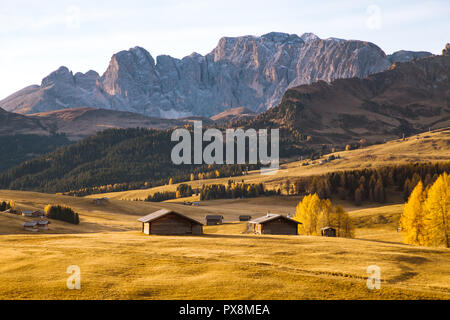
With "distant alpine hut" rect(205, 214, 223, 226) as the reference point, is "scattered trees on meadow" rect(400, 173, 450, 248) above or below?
above

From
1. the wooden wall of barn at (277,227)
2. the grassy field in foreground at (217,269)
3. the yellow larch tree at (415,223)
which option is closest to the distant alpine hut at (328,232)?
the wooden wall of barn at (277,227)

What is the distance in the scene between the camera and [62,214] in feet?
450

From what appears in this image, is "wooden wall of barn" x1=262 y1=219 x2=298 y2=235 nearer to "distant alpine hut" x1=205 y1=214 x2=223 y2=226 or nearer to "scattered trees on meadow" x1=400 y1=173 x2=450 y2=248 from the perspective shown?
"scattered trees on meadow" x1=400 y1=173 x2=450 y2=248

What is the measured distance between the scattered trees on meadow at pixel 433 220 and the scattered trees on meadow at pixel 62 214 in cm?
8523

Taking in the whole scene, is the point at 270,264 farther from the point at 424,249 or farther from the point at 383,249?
the point at 424,249

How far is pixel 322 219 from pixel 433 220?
26.6 m

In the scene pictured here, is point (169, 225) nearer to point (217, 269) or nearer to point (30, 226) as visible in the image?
point (217, 269)

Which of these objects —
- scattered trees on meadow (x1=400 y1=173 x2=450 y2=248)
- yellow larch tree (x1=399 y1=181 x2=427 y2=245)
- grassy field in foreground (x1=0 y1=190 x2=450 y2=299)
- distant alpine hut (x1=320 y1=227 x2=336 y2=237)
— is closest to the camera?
grassy field in foreground (x1=0 y1=190 x2=450 y2=299)

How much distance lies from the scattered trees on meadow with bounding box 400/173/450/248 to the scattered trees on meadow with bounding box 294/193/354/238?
17.2 meters

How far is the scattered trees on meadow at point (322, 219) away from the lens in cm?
10975

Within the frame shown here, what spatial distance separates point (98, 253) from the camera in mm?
57938

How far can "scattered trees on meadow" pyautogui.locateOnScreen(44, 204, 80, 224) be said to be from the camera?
13650 centimetres

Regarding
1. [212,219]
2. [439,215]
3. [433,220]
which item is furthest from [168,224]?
[212,219]

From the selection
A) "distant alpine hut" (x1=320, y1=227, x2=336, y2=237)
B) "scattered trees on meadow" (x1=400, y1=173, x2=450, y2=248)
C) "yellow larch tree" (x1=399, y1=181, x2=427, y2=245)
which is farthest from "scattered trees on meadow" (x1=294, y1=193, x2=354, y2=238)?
"scattered trees on meadow" (x1=400, y1=173, x2=450, y2=248)
